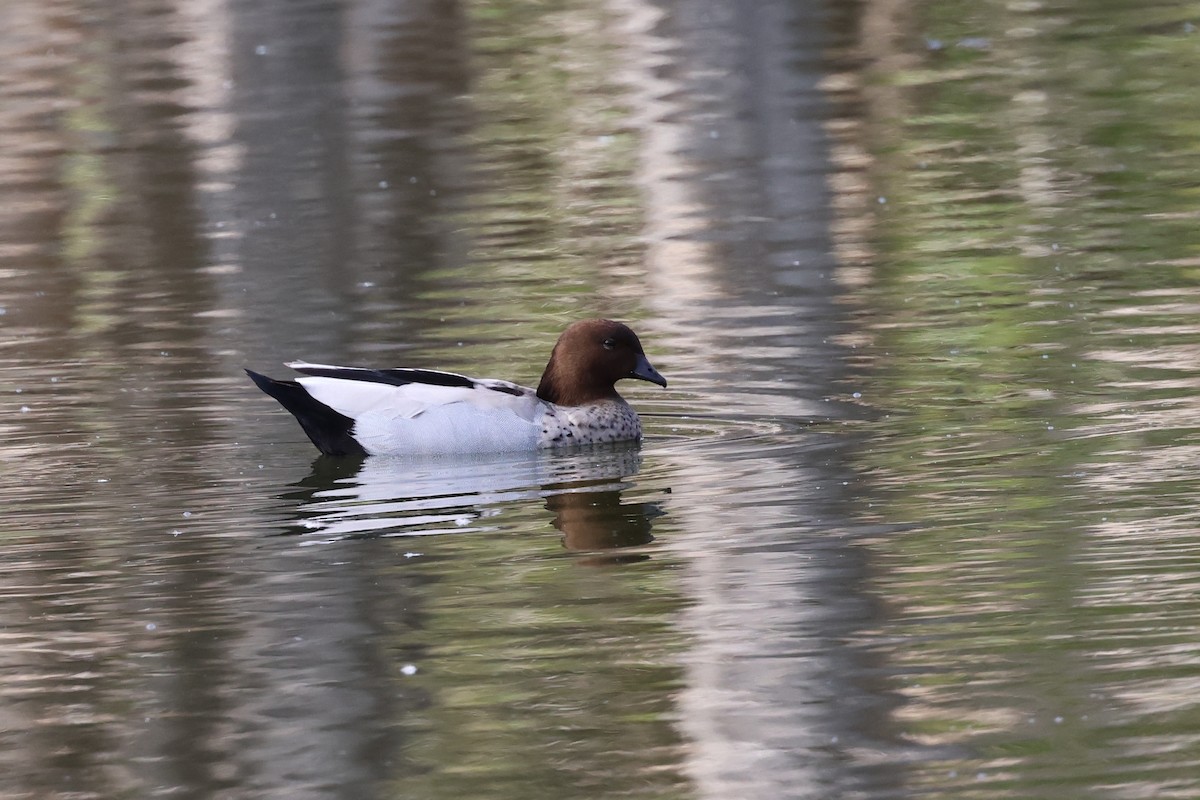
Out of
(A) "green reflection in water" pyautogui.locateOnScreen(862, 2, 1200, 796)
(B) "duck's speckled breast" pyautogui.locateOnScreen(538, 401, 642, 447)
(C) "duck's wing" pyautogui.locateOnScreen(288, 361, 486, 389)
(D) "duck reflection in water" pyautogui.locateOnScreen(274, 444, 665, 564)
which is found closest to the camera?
(A) "green reflection in water" pyautogui.locateOnScreen(862, 2, 1200, 796)

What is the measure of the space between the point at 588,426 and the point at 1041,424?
213 cm

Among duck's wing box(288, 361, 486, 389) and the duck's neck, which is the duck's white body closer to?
duck's wing box(288, 361, 486, 389)

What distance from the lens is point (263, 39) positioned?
26719 millimetres

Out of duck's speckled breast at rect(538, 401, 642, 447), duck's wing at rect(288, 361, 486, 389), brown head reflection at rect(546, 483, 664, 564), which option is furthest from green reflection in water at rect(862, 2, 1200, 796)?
duck's wing at rect(288, 361, 486, 389)

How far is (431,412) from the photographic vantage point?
33.8 feet

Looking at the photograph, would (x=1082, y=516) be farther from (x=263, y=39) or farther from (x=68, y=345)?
(x=263, y=39)

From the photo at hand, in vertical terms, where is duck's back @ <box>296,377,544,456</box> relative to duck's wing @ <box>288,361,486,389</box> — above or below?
below

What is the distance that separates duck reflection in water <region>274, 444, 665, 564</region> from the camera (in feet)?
29.1

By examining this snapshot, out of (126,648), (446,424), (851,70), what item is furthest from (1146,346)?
(851,70)

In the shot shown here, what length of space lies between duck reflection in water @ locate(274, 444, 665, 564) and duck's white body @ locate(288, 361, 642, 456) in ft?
0.25

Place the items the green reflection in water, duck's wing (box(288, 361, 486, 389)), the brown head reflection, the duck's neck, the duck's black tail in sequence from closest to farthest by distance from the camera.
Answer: the green reflection in water < the brown head reflection < duck's wing (box(288, 361, 486, 389)) < the duck's black tail < the duck's neck

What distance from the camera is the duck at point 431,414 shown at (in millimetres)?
10297

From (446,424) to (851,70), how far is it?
43.7 feet

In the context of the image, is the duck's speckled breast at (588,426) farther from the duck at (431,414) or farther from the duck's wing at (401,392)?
the duck's wing at (401,392)
